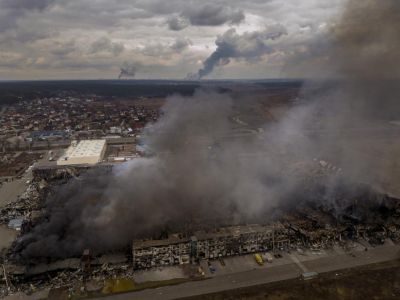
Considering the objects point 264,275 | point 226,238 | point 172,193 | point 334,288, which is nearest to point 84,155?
point 172,193

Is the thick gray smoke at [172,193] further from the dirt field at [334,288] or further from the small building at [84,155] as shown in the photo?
the small building at [84,155]

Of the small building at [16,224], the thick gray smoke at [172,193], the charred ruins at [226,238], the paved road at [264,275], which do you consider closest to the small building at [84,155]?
the thick gray smoke at [172,193]

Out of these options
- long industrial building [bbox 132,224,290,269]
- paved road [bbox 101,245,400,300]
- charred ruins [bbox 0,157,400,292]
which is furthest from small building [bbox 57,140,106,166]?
paved road [bbox 101,245,400,300]

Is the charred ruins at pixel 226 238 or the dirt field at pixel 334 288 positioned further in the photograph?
the charred ruins at pixel 226 238

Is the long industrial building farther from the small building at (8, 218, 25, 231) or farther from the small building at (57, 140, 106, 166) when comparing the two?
the small building at (57, 140, 106, 166)

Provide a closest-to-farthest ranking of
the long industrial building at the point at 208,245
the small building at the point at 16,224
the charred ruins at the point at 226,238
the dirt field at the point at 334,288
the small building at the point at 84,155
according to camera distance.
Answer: the dirt field at the point at 334,288
the charred ruins at the point at 226,238
the long industrial building at the point at 208,245
the small building at the point at 16,224
the small building at the point at 84,155

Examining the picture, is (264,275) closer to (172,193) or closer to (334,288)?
(334,288)

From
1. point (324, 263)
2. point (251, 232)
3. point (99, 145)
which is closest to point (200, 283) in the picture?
point (251, 232)
